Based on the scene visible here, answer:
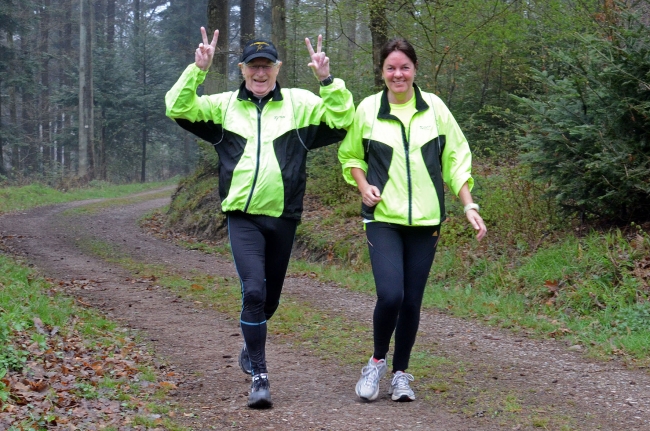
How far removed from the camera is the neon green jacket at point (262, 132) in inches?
183

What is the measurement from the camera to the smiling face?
15.1ft

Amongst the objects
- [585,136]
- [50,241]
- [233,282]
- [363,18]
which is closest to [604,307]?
[585,136]

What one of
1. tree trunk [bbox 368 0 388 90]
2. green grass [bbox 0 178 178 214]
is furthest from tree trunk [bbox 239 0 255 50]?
green grass [bbox 0 178 178 214]

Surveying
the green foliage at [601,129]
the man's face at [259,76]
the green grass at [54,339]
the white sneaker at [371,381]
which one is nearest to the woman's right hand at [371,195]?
the man's face at [259,76]

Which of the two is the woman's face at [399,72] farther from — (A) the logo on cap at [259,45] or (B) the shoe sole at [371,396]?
(B) the shoe sole at [371,396]

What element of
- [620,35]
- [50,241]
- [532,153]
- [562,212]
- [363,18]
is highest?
[363,18]

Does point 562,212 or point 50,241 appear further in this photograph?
point 50,241

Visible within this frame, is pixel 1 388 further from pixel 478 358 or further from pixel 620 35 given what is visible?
pixel 620 35

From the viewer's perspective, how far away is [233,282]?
10.8 meters

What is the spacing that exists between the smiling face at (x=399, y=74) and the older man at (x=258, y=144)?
306 mm

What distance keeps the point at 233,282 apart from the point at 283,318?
9.68 ft

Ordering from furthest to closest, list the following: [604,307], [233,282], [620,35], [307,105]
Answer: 1. [233,282]
2. [620,35]
3. [604,307]
4. [307,105]

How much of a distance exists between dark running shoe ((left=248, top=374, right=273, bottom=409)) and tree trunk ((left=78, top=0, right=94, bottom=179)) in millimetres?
31857

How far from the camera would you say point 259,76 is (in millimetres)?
4758
